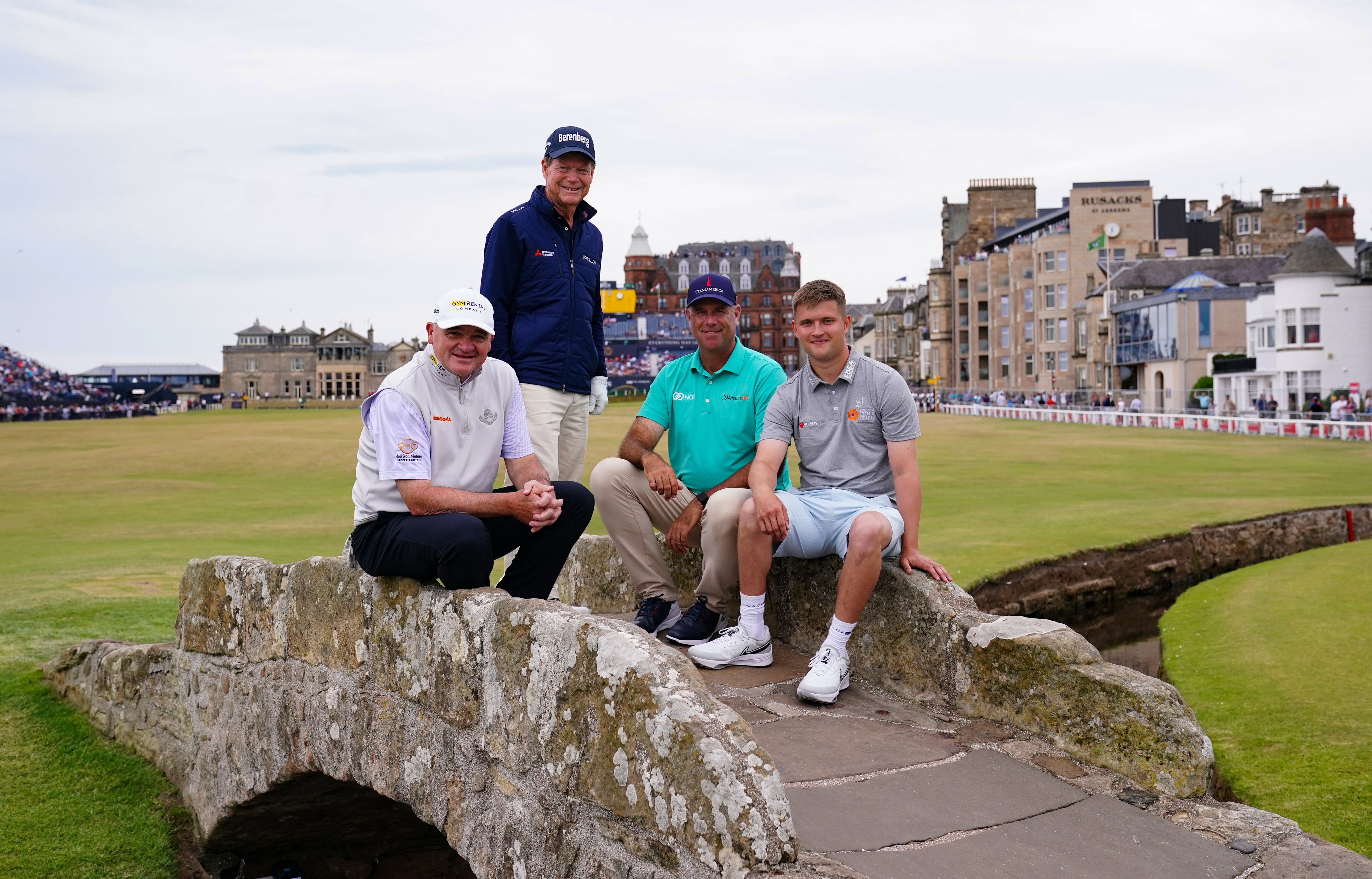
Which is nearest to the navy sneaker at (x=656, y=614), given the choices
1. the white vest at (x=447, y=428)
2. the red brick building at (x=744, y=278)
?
the white vest at (x=447, y=428)

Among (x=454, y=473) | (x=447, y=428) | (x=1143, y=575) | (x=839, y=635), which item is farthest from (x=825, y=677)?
(x=1143, y=575)

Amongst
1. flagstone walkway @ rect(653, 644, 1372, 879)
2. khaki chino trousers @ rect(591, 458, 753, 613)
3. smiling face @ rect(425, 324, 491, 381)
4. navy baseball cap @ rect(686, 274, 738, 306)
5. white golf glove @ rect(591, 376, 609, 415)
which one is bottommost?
flagstone walkway @ rect(653, 644, 1372, 879)

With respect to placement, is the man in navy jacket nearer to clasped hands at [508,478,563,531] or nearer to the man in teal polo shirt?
the man in teal polo shirt

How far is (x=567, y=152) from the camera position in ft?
20.8

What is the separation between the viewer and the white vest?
5129mm

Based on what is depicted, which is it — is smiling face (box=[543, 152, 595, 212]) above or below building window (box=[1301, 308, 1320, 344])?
below

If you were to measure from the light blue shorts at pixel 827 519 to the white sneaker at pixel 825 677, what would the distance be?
1.70ft

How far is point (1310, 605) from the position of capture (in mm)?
11930

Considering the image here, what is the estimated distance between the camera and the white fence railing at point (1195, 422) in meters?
39.9

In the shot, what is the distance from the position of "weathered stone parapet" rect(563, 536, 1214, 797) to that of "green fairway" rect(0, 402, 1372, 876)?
4.67 m

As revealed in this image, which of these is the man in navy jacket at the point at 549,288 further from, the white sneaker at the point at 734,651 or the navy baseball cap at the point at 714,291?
the white sneaker at the point at 734,651

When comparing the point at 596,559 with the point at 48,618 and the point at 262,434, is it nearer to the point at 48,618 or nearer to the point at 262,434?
the point at 48,618

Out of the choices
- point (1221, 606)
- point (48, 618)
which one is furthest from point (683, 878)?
point (1221, 606)

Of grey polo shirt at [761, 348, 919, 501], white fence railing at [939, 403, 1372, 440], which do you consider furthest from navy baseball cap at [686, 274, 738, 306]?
white fence railing at [939, 403, 1372, 440]
